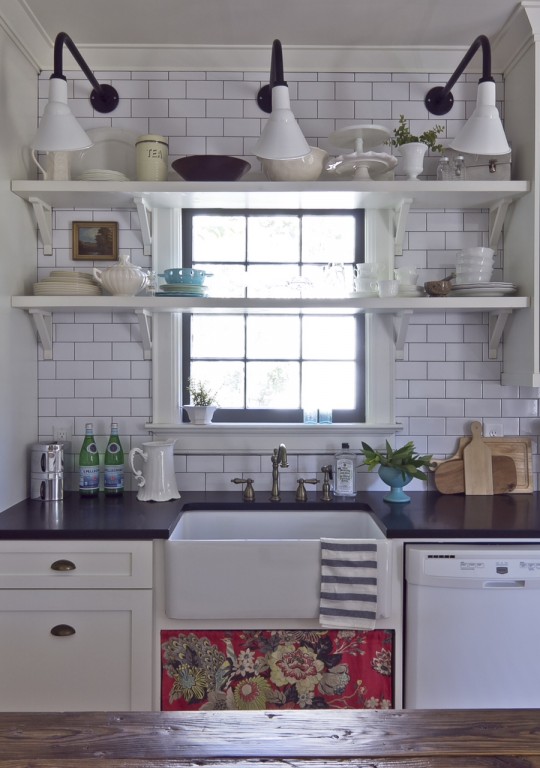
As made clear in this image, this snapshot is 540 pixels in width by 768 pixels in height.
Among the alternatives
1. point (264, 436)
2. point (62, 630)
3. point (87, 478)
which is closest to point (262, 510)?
point (264, 436)

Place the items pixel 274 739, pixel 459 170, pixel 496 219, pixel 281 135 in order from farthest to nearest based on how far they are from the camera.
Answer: pixel 496 219 < pixel 459 170 < pixel 281 135 < pixel 274 739

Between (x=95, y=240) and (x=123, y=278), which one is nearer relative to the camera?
(x=123, y=278)

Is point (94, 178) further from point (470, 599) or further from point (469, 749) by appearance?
point (469, 749)

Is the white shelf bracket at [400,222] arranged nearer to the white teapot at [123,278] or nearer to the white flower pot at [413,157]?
the white flower pot at [413,157]

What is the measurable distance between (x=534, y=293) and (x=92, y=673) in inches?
82.5

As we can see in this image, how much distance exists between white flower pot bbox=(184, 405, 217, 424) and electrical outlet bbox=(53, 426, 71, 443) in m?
0.53

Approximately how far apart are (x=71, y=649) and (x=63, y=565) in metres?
0.28

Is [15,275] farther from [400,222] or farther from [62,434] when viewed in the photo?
[400,222]

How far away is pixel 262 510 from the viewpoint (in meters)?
2.61

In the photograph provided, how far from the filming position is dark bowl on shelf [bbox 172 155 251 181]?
2.50 meters

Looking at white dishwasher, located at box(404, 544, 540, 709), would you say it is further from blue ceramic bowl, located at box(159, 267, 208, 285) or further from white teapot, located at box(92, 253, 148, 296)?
white teapot, located at box(92, 253, 148, 296)

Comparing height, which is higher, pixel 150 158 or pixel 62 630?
pixel 150 158

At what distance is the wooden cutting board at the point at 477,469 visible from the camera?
108 inches

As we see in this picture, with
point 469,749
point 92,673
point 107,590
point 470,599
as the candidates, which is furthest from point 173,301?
point 469,749
